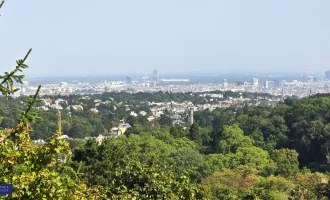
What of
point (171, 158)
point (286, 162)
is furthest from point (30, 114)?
point (286, 162)

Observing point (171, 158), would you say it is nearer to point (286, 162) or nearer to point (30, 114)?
point (286, 162)

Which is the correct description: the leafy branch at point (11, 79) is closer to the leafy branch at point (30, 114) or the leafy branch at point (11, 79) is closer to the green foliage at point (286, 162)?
the leafy branch at point (30, 114)

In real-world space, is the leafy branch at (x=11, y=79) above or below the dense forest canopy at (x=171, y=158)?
above

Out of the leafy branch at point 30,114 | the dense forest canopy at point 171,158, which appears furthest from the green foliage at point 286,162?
the leafy branch at point 30,114

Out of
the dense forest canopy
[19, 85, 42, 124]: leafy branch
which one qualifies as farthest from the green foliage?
[19, 85, 42, 124]: leafy branch

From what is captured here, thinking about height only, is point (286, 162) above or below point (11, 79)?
below

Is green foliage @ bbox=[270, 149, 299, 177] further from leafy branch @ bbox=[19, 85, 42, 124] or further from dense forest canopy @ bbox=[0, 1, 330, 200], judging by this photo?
leafy branch @ bbox=[19, 85, 42, 124]

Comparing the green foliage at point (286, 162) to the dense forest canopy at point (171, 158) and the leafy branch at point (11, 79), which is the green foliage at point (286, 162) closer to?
the dense forest canopy at point (171, 158)

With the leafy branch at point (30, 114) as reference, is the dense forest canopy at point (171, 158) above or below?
below

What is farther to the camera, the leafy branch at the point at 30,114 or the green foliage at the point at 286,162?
the green foliage at the point at 286,162

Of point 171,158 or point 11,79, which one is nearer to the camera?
point 11,79

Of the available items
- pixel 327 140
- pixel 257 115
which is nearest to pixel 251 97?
pixel 257 115
